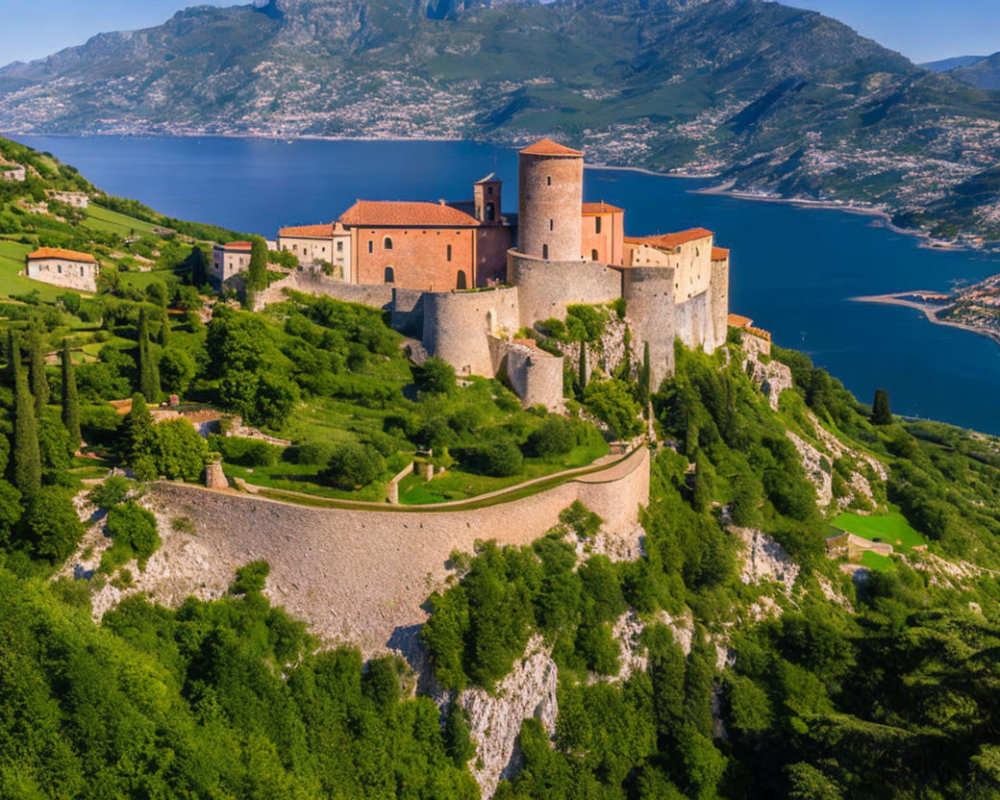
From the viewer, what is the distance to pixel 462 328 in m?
41.0

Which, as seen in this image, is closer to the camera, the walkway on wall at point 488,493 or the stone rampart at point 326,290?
the walkway on wall at point 488,493

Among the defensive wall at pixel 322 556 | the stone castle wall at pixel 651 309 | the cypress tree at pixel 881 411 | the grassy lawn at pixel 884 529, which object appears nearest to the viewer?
the defensive wall at pixel 322 556

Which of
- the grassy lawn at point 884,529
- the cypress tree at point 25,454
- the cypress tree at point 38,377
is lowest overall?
the grassy lawn at point 884,529

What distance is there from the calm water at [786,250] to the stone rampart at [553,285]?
54162 mm

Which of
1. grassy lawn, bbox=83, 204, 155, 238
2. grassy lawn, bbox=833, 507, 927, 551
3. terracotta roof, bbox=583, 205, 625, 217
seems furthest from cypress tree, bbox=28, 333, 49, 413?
grassy lawn, bbox=833, 507, 927, 551

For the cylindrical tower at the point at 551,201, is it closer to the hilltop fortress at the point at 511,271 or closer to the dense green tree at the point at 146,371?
the hilltop fortress at the point at 511,271

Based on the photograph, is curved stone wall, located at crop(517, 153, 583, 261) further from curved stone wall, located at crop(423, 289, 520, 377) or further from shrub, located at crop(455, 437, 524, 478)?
shrub, located at crop(455, 437, 524, 478)

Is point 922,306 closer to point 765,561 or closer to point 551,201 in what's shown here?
point 551,201

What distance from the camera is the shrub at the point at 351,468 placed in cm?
3216

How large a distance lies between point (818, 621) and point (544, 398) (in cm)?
1223

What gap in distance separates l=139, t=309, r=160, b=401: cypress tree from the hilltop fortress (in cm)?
769

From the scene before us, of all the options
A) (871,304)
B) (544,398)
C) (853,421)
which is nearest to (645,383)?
(544,398)

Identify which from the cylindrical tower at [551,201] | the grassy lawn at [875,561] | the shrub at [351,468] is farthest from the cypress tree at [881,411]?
the shrub at [351,468]

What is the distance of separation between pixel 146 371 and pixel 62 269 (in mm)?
13841
